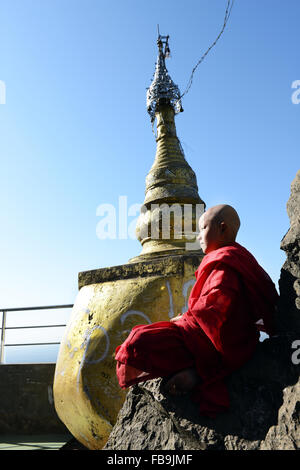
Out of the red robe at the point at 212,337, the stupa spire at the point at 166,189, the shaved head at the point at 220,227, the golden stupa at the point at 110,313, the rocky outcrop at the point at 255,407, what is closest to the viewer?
the rocky outcrop at the point at 255,407

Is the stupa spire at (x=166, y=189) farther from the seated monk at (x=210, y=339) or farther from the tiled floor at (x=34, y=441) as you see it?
the tiled floor at (x=34, y=441)

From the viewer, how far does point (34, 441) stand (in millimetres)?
5105

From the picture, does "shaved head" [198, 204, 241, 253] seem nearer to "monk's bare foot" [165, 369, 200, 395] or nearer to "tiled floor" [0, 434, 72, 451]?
"monk's bare foot" [165, 369, 200, 395]

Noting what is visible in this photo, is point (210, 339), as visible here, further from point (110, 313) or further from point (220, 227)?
point (110, 313)

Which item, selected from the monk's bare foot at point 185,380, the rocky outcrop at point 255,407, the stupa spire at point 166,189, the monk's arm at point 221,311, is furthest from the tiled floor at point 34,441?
the monk's arm at point 221,311

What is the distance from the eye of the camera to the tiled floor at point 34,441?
470cm

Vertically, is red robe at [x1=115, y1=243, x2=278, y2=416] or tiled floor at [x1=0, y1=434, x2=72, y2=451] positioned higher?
red robe at [x1=115, y1=243, x2=278, y2=416]

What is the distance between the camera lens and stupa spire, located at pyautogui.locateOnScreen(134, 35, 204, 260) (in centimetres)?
465

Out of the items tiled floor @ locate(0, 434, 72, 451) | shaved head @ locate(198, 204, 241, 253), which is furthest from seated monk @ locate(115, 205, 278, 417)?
tiled floor @ locate(0, 434, 72, 451)

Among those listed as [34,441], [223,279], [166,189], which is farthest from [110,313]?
[34,441]

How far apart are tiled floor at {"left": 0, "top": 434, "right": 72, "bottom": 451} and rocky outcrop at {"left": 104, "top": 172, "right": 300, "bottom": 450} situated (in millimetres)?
3422

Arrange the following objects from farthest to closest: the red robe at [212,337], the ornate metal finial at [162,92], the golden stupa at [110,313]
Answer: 1. the ornate metal finial at [162,92]
2. the golden stupa at [110,313]
3. the red robe at [212,337]

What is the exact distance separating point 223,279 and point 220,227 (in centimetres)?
37
